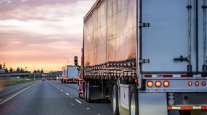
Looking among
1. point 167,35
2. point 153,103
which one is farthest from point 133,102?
point 167,35

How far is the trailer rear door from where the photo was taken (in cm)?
1294

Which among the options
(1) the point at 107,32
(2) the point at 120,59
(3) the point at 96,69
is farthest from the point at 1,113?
(2) the point at 120,59

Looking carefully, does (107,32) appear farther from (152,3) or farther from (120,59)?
(152,3)

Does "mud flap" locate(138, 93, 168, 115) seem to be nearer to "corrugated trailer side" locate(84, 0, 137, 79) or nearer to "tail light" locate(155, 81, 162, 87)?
"tail light" locate(155, 81, 162, 87)

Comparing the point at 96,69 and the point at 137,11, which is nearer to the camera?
the point at 137,11

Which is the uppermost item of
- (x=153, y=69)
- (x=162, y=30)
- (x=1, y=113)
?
(x=162, y=30)

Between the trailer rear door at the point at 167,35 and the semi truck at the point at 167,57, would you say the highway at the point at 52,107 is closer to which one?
the semi truck at the point at 167,57

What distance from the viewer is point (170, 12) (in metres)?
13.1

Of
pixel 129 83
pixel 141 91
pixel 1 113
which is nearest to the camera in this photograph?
pixel 141 91

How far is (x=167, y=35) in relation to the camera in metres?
13.1

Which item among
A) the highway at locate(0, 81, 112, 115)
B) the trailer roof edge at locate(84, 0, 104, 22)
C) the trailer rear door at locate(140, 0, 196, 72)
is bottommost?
the highway at locate(0, 81, 112, 115)

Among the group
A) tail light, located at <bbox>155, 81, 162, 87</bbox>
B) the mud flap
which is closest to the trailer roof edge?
tail light, located at <bbox>155, 81, 162, 87</bbox>

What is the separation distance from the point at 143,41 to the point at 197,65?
1.40m

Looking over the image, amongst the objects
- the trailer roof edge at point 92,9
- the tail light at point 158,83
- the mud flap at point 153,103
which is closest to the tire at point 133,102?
the mud flap at point 153,103
